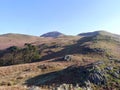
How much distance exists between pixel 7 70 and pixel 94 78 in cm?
2602

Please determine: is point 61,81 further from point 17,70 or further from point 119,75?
point 17,70

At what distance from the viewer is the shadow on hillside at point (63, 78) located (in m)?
42.9

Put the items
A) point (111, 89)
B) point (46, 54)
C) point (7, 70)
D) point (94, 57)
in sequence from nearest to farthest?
point (111, 89) → point (7, 70) → point (94, 57) → point (46, 54)

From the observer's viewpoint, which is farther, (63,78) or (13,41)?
(13,41)

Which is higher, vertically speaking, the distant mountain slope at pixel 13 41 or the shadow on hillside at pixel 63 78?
the shadow on hillside at pixel 63 78

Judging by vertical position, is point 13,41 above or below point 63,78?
below

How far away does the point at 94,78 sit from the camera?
4231cm

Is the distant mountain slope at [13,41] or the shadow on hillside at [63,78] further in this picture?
the distant mountain slope at [13,41]

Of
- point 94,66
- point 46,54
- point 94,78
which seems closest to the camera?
point 94,78

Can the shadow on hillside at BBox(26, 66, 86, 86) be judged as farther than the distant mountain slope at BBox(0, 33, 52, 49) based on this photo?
No

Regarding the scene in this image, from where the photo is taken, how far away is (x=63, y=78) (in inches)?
1777

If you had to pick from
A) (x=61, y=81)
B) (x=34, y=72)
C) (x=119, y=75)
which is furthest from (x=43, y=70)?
(x=119, y=75)

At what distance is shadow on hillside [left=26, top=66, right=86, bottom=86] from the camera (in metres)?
42.9

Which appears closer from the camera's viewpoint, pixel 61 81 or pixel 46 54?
pixel 61 81
